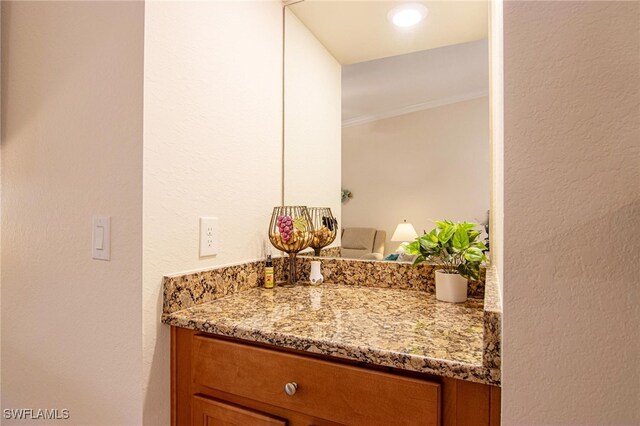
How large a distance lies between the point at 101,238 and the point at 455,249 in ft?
3.49

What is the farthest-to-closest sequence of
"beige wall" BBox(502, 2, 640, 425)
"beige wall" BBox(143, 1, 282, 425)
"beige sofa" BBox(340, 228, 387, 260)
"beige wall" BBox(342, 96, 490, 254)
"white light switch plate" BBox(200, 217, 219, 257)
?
"beige sofa" BBox(340, 228, 387, 260)
"beige wall" BBox(342, 96, 490, 254)
"white light switch plate" BBox(200, 217, 219, 257)
"beige wall" BBox(143, 1, 282, 425)
"beige wall" BBox(502, 2, 640, 425)

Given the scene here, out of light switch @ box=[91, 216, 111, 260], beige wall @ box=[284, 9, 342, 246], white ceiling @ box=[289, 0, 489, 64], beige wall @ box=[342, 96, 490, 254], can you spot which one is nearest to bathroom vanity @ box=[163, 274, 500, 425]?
light switch @ box=[91, 216, 111, 260]

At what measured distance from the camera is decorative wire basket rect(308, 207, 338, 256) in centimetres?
149

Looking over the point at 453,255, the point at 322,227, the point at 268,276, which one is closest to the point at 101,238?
the point at 268,276

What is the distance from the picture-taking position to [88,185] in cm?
105

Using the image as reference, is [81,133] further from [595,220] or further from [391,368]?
[595,220]

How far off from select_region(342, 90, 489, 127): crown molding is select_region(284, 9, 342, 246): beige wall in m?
0.10

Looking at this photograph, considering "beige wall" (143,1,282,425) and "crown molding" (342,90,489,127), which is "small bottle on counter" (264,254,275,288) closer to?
"beige wall" (143,1,282,425)

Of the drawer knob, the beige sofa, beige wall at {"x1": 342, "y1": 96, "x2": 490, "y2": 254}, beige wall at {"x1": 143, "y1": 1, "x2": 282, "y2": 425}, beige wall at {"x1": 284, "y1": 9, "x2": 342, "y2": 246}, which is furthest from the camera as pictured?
beige wall at {"x1": 284, "y1": 9, "x2": 342, "y2": 246}

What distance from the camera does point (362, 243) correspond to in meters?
1.45

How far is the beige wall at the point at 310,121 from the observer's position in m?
1.55

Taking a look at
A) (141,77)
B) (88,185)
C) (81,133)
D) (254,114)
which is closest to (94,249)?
(88,185)

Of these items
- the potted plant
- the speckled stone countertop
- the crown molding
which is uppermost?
the crown molding

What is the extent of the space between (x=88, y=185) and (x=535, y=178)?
3.70ft
